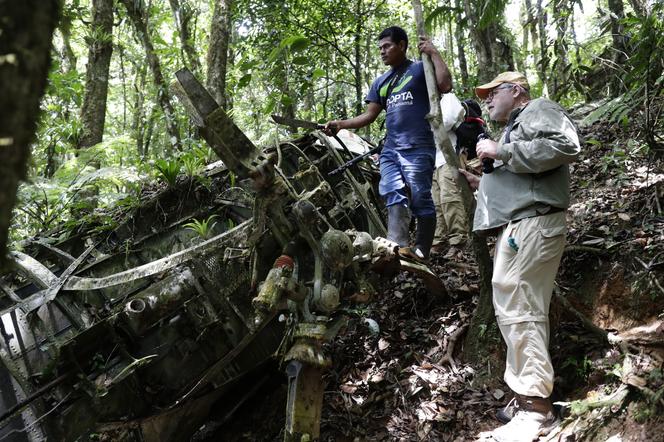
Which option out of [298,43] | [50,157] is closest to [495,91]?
[298,43]

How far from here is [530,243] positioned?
3479mm

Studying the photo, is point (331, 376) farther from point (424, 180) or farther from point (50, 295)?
point (50, 295)

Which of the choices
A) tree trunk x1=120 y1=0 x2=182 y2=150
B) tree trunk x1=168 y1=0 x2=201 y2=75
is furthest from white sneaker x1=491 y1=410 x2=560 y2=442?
tree trunk x1=168 y1=0 x2=201 y2=75

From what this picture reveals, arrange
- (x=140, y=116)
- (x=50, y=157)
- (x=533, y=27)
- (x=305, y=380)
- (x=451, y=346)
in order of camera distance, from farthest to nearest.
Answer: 1. (x=140, y=116)
2. (x=50, y=157)
3. (x=533, y=27)
4. (x=451, y=346)
5. (x=305, y=380)

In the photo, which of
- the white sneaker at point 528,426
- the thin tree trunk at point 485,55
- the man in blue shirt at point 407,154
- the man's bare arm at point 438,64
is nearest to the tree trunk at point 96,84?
the man in blue shirt at point 407,154

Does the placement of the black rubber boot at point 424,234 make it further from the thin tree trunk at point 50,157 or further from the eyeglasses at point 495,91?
the thin tree trunk at point 50,157

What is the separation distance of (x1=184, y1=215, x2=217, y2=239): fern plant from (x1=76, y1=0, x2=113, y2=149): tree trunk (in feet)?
16.5

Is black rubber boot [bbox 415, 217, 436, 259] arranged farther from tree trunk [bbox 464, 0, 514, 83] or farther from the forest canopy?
tree trunk [bbox 464, 0, 514, 83]

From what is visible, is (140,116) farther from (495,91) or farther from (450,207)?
(495,91)

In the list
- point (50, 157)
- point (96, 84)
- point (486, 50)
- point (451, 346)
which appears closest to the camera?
point (451, 346)

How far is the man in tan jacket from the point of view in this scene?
11.0 ft

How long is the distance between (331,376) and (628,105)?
4130 mm

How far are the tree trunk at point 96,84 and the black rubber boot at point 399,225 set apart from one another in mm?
6675

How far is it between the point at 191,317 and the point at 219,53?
613 cm
